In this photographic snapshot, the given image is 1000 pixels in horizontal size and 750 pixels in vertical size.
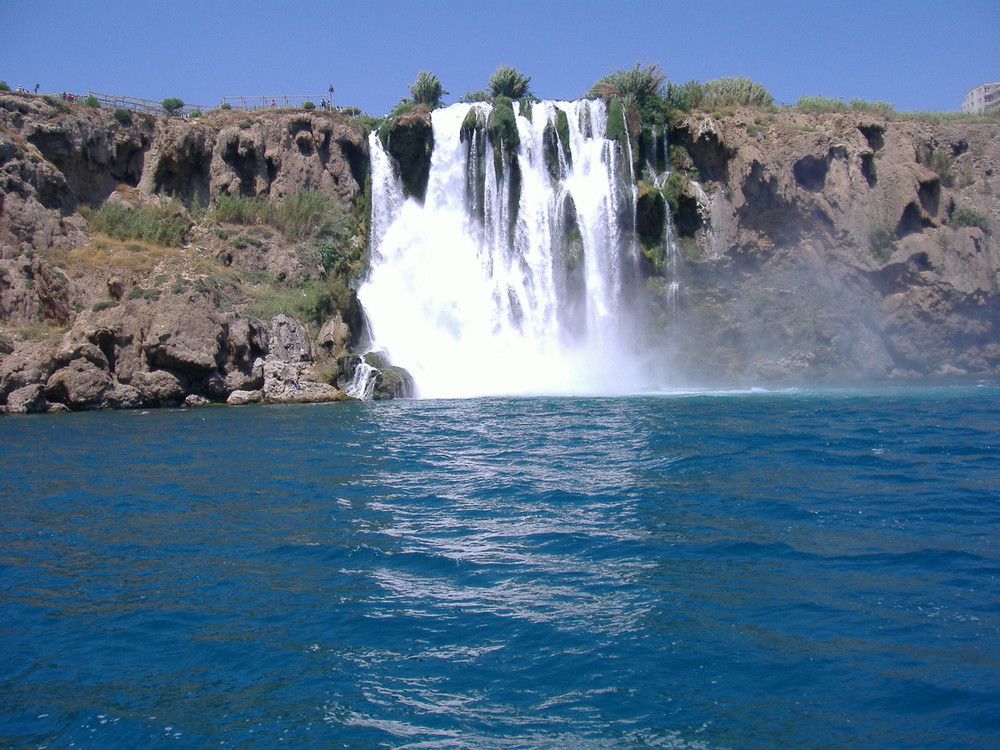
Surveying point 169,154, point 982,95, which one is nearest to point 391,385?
point 169,154

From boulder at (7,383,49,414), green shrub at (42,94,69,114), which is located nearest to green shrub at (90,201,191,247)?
green shrub at (42,94,69,114)

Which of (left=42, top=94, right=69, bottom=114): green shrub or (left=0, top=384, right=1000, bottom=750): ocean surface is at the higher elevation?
(left=42, top=94, right=69, bottom=114): green shrub

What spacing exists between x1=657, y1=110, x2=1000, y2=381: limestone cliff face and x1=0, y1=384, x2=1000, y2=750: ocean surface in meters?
22.7

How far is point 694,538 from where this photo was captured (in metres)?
8.84

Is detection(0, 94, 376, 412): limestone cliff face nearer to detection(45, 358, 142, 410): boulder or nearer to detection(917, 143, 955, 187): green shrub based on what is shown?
detection(45, 358, 142, 410): boulder

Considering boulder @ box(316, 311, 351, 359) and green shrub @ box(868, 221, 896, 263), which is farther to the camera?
green shrub @ box(868, 221, 896, 263)

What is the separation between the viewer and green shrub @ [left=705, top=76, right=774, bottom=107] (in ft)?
133

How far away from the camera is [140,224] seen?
A: 1357 inches

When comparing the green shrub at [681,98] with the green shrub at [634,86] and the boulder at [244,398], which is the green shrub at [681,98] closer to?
the green shrub at [634,86]

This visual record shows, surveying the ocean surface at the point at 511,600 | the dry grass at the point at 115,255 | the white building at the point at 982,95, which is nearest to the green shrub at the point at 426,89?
the dry grass at the point at 115,255

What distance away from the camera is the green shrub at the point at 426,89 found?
142 ft

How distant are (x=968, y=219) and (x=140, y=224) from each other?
38448 millimetres

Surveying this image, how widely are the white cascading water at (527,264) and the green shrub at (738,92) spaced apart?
896 cm

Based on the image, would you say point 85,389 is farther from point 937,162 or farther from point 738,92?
point 937,162
